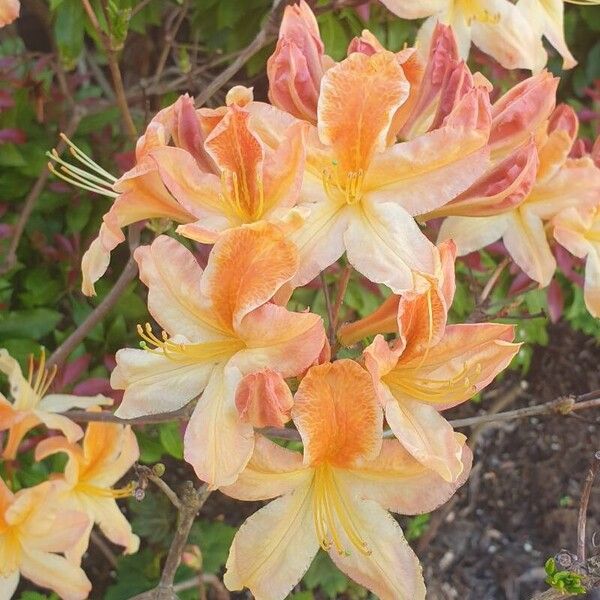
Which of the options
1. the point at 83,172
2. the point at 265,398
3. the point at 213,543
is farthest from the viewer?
the point at 213,543

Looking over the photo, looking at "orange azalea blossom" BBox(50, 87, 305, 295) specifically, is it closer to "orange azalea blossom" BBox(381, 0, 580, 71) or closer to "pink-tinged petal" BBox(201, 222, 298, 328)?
"pink-tinged petal" BBox(201, 222, 298, 328)

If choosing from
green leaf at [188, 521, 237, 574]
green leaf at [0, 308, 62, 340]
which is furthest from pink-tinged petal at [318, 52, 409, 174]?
green leaf at [188, 521, 237, 574]

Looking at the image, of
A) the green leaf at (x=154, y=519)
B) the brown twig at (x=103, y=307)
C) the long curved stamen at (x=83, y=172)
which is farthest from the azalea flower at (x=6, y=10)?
the green leaf at (x=154, y=519)

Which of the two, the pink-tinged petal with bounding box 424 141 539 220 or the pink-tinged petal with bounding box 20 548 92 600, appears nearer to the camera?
the pink-tinged petal with bounding box 424 141 539 220

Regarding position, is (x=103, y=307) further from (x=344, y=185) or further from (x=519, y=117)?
(x=519, y=117)

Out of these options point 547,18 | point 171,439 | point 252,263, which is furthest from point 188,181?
point 171,439

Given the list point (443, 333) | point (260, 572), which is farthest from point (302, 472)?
point (443, 333)
